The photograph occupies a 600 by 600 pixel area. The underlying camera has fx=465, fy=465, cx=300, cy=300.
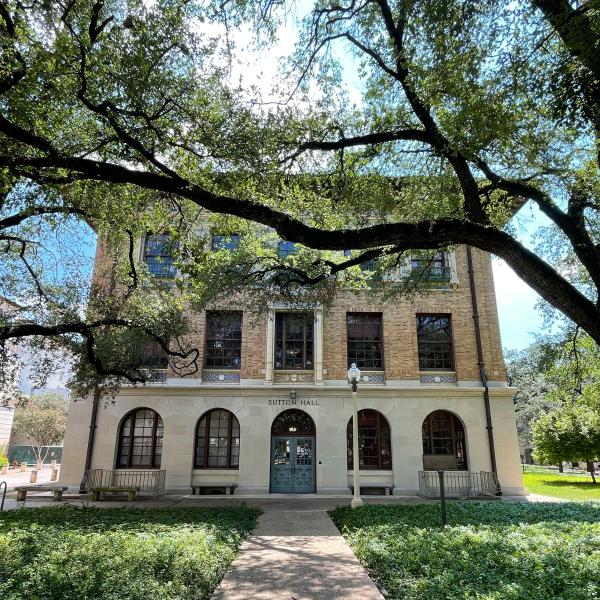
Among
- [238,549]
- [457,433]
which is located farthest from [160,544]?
[457,433]

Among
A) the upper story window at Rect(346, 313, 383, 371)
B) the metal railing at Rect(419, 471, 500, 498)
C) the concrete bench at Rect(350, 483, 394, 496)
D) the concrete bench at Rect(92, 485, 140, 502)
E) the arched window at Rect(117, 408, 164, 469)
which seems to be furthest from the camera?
the upper story window at Rect(346, 313, 383, 371)

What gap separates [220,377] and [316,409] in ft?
14.6

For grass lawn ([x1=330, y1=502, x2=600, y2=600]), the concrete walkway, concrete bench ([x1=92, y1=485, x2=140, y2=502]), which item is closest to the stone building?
concrete bench ([x1=92, y1=485, x2=140, y2=502])

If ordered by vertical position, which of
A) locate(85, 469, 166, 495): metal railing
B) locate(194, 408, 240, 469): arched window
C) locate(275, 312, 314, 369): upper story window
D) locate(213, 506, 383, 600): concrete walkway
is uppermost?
locate(275, 312, 314, 369): upper story window

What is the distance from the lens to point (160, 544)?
7594 mm

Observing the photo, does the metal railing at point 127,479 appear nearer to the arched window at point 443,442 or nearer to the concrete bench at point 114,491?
the concrete bench at point 114,491

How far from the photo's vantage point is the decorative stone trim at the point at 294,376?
808 inches

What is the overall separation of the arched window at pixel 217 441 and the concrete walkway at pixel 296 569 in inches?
340

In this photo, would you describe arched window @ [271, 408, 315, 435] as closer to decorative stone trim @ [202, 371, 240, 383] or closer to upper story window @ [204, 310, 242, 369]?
decorative stone trim @ [202, 371, 240, 383]

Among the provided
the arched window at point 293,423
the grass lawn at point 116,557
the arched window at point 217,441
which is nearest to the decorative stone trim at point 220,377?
the arched window at point 217,441

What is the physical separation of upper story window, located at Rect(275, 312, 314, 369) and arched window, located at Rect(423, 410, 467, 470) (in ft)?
19.6

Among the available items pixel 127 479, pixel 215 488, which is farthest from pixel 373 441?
pixel 127 479

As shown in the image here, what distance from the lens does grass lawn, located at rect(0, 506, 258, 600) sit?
556cm

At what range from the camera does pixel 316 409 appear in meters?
20.1
